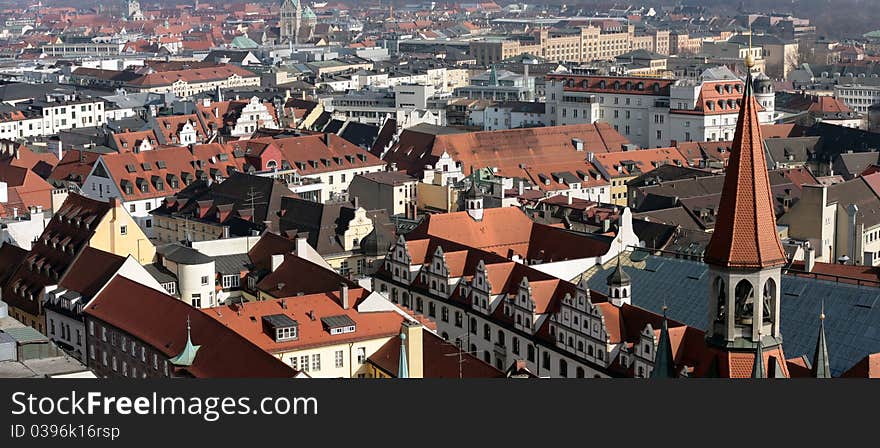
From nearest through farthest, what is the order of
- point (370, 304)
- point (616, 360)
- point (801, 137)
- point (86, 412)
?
point (86, 412)
point (616, 360)
point (370, 304)
point (801, 137)

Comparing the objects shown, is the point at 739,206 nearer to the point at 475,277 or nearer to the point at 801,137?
the point at 475,277

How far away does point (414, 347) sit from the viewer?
50.1m

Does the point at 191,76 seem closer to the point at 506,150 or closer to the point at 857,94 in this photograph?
the point at 857,94

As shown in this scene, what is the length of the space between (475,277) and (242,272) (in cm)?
1147

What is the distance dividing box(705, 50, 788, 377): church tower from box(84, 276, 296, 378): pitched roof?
521 inches

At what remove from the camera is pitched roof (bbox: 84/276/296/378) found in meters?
46.0

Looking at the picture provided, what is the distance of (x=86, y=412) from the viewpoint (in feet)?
79.7

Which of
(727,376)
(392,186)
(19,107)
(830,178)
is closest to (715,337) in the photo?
(727,376)

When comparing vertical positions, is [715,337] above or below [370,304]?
above

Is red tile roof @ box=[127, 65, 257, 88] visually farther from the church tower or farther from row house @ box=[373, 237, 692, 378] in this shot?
the church tower

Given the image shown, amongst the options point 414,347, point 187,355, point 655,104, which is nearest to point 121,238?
point 187,355

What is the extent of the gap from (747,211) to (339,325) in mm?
19398

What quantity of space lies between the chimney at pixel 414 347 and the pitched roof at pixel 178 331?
18.1ft

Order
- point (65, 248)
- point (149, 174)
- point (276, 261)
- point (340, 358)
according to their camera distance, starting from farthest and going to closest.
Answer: point (149, 174) → point (65, 248) → point (276, 261) → point (340, 358)
